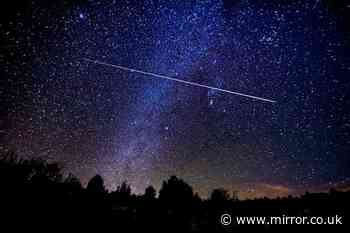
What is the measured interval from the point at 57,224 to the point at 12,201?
24.4 feet

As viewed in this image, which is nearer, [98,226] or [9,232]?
[9,232]

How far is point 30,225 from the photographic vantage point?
1234 cm

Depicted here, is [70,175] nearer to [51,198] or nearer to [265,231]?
[51,198]

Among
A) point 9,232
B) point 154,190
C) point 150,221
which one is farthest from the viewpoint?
point 154,190

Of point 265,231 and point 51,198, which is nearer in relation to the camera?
point 265,231

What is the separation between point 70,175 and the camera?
2425 inches

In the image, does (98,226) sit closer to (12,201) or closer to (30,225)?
(30,225)

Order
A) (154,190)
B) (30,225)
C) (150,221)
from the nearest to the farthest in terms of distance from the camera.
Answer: (30,225) < (150,221) < (154,190)

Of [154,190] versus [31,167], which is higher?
[31,167]

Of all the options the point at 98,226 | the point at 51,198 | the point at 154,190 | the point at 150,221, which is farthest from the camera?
the point at 154,190

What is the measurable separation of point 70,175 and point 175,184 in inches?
1397

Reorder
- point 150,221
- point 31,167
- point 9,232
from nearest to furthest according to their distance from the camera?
point 9,232 < point 150,221 < point 31,167

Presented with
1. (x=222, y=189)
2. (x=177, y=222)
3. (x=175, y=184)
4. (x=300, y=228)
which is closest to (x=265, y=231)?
(x=300, y=228)

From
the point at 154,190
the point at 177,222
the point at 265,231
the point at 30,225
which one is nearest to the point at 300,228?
the point at 265,231
